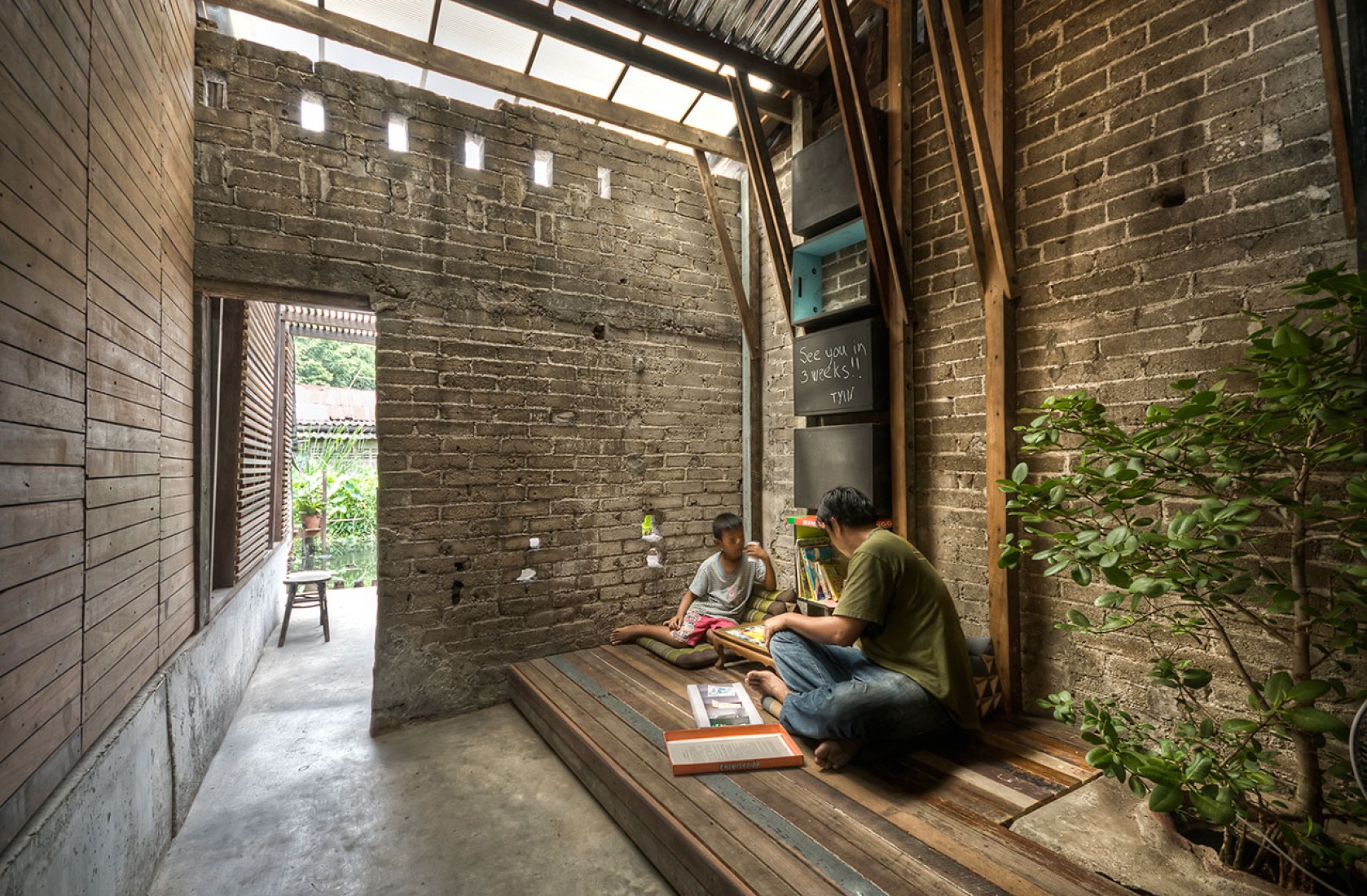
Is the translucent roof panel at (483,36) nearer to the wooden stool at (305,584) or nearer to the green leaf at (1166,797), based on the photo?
the wooden stool at (305,584)

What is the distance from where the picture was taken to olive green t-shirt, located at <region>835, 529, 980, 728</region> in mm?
2336

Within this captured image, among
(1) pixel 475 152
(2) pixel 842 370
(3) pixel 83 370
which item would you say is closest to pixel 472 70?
(1) pixel 475 152

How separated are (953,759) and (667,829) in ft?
3.90

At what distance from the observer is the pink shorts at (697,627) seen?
371 centimetres

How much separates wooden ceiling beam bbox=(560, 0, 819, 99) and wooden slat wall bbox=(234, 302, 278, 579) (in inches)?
127

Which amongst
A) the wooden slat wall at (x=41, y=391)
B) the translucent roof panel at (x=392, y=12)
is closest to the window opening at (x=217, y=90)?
the translucent roof panel at (x=392, y=12)

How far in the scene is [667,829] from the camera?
2057mm

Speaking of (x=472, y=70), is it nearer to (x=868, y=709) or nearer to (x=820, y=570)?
(x=820, y=570)

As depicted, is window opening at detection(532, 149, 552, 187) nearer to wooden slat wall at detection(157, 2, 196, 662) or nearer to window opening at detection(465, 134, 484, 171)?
window opening at detection(465, 134, 484, 171)

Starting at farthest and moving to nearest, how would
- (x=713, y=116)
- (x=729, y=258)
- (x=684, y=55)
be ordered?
(x=729, y=258) < (x=713, y=116) < (x=684, y=55)

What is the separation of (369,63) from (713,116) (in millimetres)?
2246

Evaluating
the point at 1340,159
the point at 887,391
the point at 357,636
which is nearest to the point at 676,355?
the point at 887,391

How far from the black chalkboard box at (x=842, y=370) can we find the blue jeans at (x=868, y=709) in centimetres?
150

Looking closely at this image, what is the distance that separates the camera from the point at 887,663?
97.1 inches
